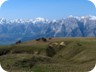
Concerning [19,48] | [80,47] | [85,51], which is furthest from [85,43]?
[19,48]

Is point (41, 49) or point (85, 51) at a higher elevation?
point (85, 51)

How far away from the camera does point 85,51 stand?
71.1 metres

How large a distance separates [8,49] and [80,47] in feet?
94.0

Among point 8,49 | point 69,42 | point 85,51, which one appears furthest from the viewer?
point 8,49

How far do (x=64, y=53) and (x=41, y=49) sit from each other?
944 cm

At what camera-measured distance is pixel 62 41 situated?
3716 inches

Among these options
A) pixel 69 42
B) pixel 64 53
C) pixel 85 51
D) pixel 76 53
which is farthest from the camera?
pixel 69 42

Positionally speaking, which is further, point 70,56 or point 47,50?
point 47,50

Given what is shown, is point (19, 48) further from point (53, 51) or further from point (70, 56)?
point (70, 56)

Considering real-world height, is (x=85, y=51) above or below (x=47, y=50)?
above

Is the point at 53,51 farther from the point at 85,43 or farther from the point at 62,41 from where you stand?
the point at 85,43

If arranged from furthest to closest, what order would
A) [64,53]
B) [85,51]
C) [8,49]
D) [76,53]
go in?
[8,49]
[64,53]
[76,53]
[85,51]

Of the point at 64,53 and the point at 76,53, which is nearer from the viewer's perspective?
the point at 76,53


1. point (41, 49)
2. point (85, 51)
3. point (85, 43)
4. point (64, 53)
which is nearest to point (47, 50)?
point (41, 49)
